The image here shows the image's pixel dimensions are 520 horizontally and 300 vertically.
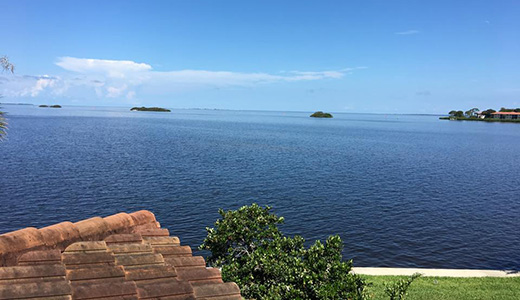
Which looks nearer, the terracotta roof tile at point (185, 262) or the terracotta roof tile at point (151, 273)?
the terracotta roof tile at point (151, 273)

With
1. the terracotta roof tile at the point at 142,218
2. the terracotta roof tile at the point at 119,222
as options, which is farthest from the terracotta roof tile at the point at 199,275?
the terracotta roof tile at the point at 142,218

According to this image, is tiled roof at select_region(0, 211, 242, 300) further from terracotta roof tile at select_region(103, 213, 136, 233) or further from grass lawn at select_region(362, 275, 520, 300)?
grass lawn at select_region(362, 275, 520, 300)

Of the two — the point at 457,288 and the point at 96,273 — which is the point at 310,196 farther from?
the point at 96,273

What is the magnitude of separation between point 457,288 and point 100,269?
1578 centimetres

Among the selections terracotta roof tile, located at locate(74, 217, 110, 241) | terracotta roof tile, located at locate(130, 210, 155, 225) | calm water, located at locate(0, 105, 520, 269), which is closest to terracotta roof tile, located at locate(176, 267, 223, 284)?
terracotta roof tile, located at locate(74, 217, 110, 241)

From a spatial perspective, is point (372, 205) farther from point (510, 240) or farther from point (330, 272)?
point (330, 272)

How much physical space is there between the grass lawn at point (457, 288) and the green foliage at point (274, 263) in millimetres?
6184

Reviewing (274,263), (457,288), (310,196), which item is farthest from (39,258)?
(310,196)

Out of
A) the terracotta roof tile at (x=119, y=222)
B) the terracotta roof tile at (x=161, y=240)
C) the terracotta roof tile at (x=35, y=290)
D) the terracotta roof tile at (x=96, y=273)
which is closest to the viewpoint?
the terracotta roof tile at (x=35, y=290)

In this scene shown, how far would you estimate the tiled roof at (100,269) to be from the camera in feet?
15.3

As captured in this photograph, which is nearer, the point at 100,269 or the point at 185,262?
the point at 100,269

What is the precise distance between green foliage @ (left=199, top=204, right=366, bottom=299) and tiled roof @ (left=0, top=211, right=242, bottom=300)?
325 centimetres

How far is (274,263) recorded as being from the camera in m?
9.49

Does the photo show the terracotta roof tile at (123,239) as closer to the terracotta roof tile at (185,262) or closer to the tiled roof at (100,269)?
the tiled roof at (100,269)
